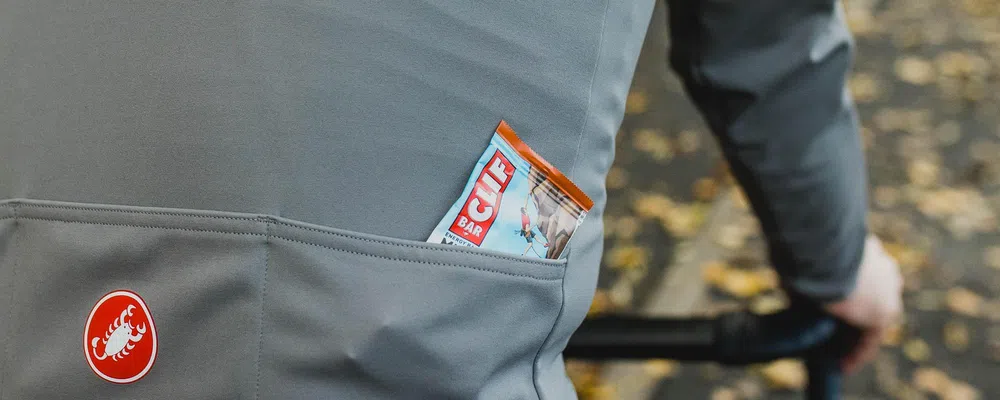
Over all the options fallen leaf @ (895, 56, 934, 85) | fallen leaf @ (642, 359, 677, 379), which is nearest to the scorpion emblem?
fallen leaf @ (642, 359, 677, 379)

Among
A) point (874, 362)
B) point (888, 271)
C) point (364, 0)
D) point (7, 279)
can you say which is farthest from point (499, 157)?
point (874, 362)

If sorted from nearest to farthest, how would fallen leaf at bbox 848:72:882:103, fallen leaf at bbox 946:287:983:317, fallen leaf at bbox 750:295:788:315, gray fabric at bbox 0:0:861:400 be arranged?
gray fabric at bbox 0:0:861:400
fallen leaf at bbox 946:287:983:317
fallen leaf at bbox 750:295:788:315
fallen leaf at bbox 848:72:882:103

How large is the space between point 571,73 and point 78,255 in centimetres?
52

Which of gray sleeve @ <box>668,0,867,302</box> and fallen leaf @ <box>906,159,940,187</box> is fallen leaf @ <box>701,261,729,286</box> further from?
gray sleeve @ <box>668,0,867,302</box>

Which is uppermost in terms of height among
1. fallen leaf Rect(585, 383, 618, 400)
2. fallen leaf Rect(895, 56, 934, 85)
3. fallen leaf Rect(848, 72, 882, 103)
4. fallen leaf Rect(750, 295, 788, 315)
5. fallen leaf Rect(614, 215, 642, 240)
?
fallen leaf Rect(895, 56, 934, 85)

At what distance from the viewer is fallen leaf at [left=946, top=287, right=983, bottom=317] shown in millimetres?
3305

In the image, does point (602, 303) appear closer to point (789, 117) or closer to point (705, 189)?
point (705, 189)

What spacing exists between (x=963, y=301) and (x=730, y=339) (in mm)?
2430

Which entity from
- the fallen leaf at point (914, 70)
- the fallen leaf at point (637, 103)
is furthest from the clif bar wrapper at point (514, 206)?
the fallen leaf at point (914, 70)

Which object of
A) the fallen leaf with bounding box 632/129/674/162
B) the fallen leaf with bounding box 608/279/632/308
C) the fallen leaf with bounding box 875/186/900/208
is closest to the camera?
the fallen leaf with bounding box 608/279/632/308

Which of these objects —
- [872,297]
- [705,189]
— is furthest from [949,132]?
[872,297]

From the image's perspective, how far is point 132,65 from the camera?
77 centimetres

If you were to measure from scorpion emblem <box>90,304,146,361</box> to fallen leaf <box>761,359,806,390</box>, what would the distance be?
2808 mm

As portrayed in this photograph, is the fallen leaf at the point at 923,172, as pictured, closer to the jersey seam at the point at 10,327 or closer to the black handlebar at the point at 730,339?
the black handlebar at the point at 730,339
